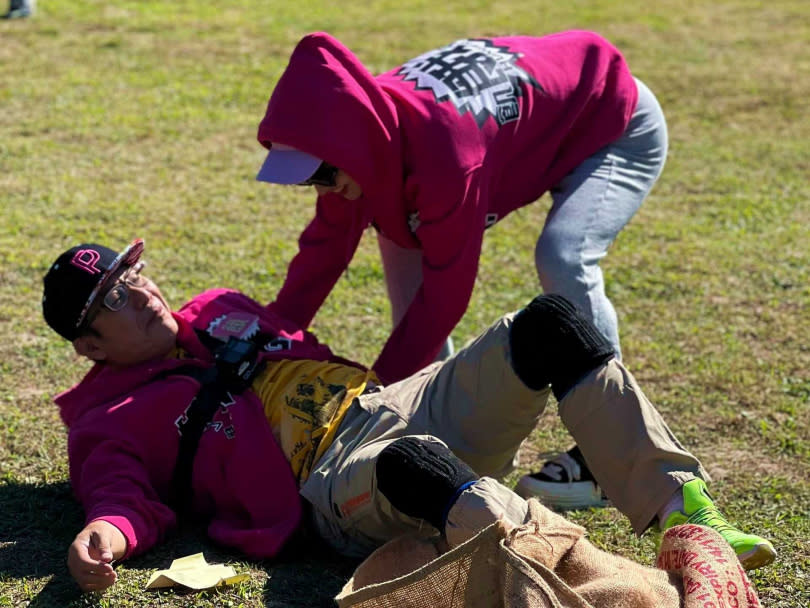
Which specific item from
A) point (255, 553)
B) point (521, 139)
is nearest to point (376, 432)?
point (255, 553)

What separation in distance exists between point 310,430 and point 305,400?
112 millimetres

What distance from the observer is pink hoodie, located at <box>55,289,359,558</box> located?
10.6 feet

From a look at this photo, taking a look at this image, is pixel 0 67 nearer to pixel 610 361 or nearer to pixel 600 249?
pixel 600 249

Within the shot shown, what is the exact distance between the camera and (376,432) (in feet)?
10.9

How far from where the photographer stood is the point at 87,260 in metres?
3.43

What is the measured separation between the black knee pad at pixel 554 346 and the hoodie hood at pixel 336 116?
2.30ft

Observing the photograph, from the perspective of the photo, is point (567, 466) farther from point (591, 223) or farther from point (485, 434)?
point (591, 223)

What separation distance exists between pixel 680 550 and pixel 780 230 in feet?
13.7

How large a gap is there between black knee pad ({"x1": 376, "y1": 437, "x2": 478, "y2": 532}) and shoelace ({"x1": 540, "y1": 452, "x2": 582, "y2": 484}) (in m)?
0.90

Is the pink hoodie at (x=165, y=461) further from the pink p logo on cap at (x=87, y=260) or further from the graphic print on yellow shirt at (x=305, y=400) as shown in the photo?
the pink p logo on cap at (x=87, y=260)

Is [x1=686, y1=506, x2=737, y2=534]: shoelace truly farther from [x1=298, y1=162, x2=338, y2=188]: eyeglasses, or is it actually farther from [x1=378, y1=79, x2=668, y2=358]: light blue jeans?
[x1=298, y1=162, x2=338, y2=188]: eyeglasses

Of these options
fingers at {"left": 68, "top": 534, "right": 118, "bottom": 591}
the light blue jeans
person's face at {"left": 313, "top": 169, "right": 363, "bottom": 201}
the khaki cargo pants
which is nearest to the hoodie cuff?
fingers at {"left": 68, "top": 534, "right": 118, "bottom": 591}

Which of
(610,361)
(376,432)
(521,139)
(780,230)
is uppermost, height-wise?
(521,139)

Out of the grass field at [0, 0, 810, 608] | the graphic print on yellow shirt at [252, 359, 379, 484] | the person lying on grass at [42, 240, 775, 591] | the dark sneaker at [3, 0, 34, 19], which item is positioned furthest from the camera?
the dark sneaker at [3, 0, 34, 19]
